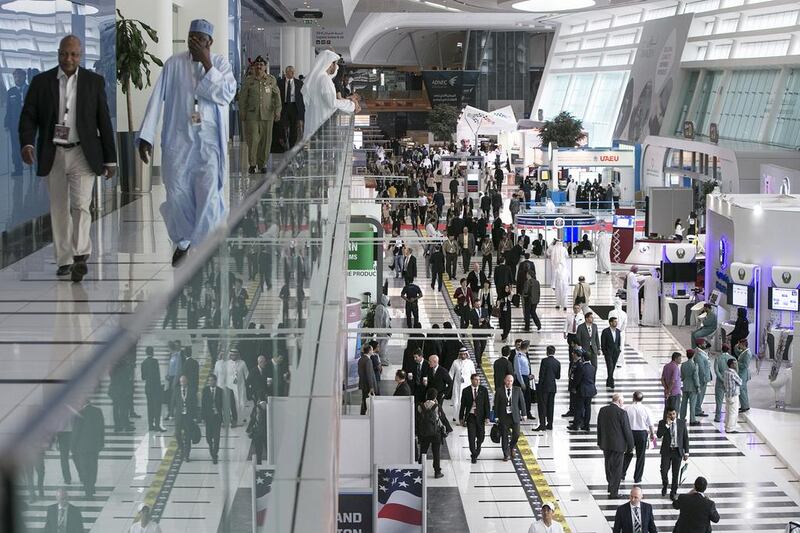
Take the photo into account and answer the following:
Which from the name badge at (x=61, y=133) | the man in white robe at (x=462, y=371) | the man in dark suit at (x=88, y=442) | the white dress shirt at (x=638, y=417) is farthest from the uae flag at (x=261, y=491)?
the man in white robe at (x=462, y=371)

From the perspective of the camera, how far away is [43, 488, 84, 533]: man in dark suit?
3.37 ft

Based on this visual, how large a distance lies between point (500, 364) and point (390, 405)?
3.70 metres

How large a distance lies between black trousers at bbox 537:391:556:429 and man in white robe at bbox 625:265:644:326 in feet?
28.8

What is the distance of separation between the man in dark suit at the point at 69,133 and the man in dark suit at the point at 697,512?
6796 millimetres

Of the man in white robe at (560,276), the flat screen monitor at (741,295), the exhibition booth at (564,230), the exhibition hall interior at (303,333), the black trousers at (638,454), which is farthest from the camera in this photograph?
the exhibition booth at (564,230)

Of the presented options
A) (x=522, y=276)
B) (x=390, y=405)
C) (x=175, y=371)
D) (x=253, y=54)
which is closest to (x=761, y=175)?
(x=522, y=276)

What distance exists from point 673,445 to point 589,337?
4.60m

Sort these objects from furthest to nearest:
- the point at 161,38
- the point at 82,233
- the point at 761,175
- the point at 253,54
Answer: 1. the point at 253,54
2. the point at 761,175
3. the point at 161,38
4. the point at 82,233

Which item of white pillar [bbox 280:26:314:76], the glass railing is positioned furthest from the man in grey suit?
white pillar [bbox 280:26:314:76]

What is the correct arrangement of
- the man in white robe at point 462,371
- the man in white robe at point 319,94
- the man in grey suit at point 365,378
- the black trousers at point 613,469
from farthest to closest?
the man in grey suit at point 365,378 < the man in white robe at point 462,371 < the man in white robe at point 319,94 < the black trousers at point 613,469

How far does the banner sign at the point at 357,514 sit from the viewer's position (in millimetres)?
10531

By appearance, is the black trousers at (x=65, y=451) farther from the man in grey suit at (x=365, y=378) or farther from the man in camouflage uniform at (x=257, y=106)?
the man in grey suit at (x=365, y=378)

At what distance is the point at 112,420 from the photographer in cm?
125

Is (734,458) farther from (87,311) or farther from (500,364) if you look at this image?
(87,311)
